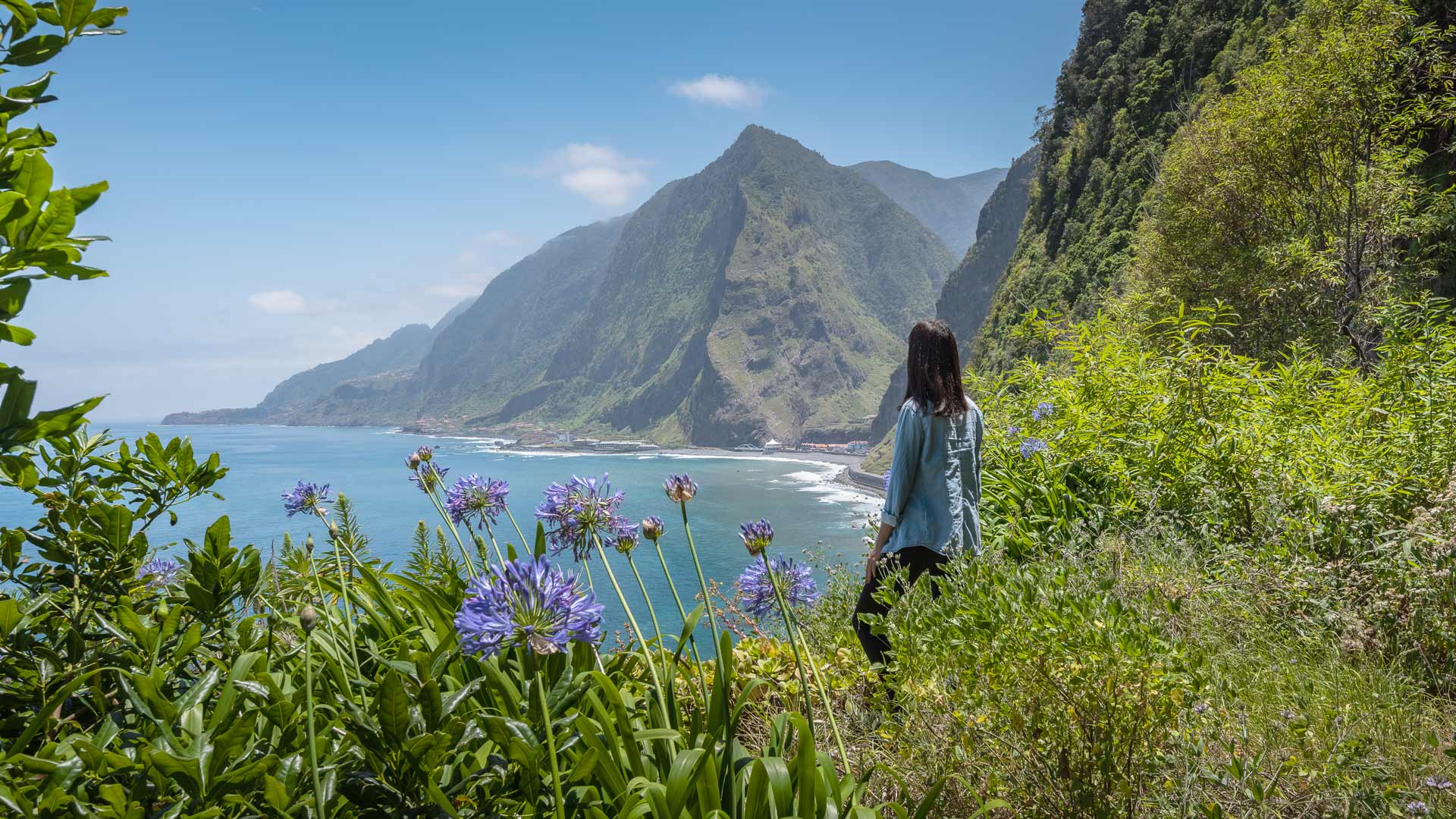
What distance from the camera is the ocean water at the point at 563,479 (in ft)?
104

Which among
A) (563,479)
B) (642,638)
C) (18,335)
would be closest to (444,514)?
(642,638)

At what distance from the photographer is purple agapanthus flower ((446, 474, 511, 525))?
259 centimetres

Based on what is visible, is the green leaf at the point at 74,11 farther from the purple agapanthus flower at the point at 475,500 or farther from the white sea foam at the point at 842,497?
the white sea foam at the point at 842,497

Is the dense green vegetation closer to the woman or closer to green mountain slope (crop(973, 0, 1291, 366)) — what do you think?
the woman

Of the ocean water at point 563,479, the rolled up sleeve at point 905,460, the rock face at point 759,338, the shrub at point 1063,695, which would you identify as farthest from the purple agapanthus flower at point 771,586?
the rock face at point 759,338

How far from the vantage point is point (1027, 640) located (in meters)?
2.01

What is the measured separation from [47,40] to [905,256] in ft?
655

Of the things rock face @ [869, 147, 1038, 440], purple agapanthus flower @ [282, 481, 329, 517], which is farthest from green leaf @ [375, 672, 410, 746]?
rock face @ [869, 147, 1038, 440]

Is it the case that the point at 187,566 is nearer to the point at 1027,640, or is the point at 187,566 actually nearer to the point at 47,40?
the point at 47,40

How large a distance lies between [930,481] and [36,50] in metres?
3.06

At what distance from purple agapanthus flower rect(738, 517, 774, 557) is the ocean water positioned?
0.61 metres

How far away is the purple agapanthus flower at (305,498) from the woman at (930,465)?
225 centimetres

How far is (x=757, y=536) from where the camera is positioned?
6.80 feet

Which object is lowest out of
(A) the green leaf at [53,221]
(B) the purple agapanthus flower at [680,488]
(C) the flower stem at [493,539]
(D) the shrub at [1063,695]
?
(D) the shrub at [1063,695]
